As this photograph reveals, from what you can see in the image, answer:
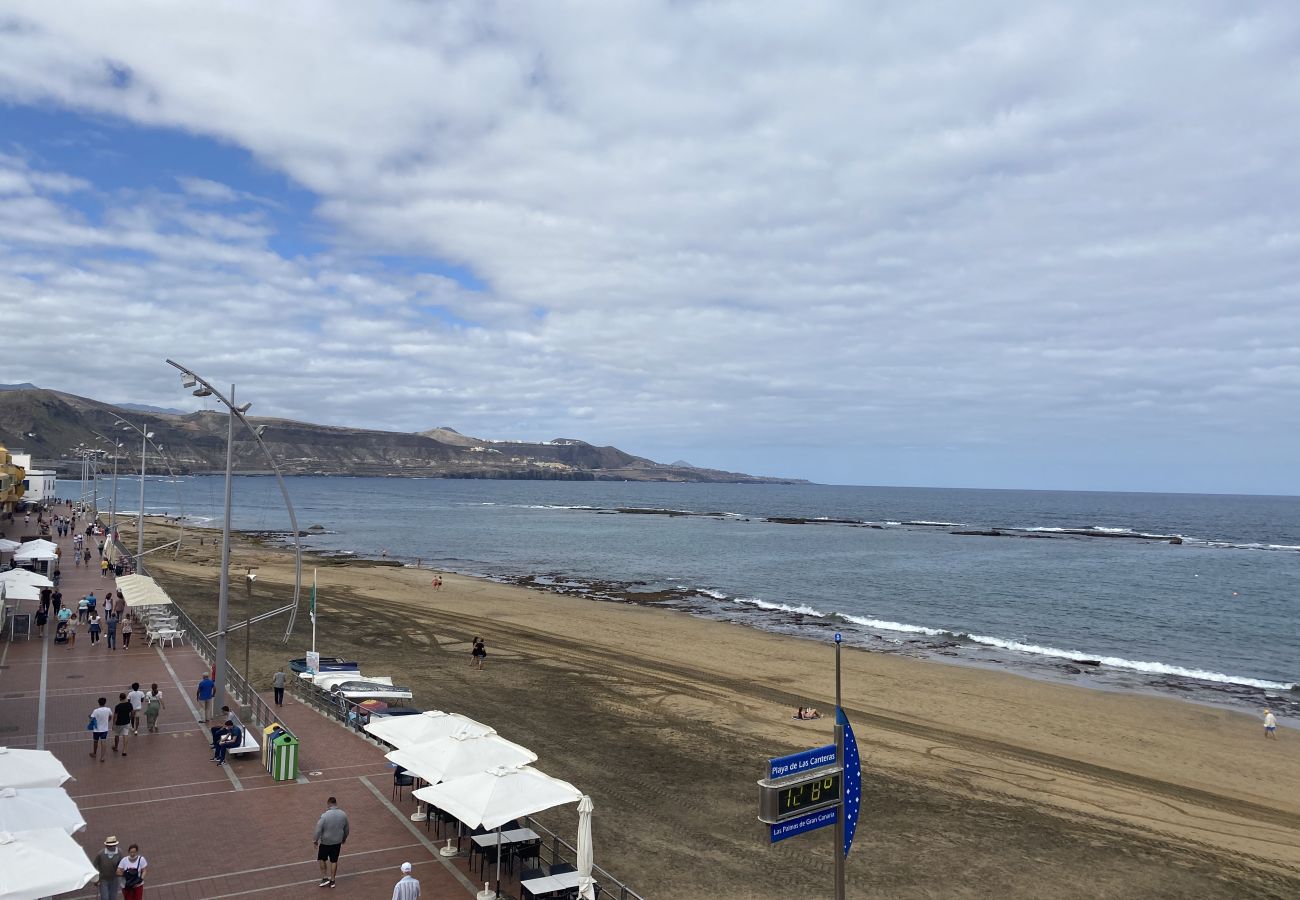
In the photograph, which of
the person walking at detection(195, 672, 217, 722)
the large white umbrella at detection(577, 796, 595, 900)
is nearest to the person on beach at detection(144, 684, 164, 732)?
the person walking at detection(195, 672, 217, 722)

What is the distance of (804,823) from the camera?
851cm

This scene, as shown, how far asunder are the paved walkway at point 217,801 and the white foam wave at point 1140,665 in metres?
34.2

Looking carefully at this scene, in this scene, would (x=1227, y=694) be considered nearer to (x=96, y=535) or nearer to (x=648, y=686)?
(x=648, y=686)

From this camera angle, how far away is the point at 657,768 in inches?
773

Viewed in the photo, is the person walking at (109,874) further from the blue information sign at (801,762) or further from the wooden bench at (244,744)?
the blue information sign at (801,762)

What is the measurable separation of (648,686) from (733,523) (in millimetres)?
111904

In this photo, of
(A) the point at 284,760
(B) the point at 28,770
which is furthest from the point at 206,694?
(B) the point at 28,770

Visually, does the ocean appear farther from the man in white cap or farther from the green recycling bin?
the man in white cap

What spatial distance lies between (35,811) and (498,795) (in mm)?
5624

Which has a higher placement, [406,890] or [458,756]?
[458,756]

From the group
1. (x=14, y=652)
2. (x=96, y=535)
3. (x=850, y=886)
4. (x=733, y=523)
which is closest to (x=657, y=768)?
(x=850, y=886)

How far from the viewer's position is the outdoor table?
11.5m

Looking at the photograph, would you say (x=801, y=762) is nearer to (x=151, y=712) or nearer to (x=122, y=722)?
(x=122, y=722)

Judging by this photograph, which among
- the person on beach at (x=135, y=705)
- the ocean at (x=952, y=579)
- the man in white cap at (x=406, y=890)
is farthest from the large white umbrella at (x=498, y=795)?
the ocean at (x=952, y=579)
